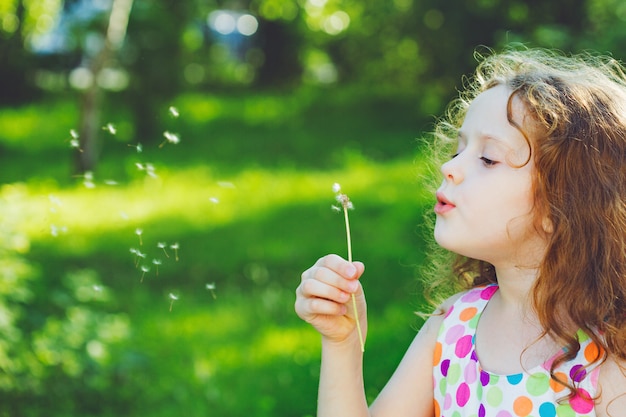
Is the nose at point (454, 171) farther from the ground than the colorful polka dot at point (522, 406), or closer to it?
farther from the ground

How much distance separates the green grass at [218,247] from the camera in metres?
3.52

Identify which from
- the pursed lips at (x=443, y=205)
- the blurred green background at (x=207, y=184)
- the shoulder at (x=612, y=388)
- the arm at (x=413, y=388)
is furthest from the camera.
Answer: the blurred green background at (x=207, y=184)

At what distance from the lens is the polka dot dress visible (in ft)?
5.25

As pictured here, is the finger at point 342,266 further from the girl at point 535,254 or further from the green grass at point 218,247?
the green grass at point 218,247

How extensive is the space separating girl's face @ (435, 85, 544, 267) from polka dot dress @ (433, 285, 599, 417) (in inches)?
8.6

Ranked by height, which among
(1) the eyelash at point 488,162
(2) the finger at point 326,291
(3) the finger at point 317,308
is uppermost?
(1) the eyelash at point 488,162

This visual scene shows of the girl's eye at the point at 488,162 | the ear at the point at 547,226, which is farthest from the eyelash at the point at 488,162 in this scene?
the ear at the point at 547,226

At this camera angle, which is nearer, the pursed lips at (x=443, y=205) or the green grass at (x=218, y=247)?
the pursed lips at (x=443, y=205)

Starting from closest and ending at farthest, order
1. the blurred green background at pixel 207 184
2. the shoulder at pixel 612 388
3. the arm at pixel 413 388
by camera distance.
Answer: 1. the shoulder at pixel 612 388
2. the arm at pixel 413 388
3. the blurred green background at pixel 207 184

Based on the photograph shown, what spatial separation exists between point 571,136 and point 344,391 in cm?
66

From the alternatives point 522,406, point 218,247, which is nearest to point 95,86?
point 218,247

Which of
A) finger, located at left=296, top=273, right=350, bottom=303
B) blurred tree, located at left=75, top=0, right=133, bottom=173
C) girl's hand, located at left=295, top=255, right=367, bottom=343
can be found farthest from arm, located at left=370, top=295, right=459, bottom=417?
blurred tree, located at left=75, top=0, right=133, bottom=173

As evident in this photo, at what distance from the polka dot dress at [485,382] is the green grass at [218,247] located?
671 millimetres

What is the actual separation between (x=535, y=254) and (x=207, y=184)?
5.74m
